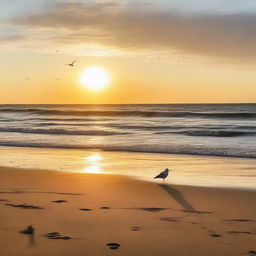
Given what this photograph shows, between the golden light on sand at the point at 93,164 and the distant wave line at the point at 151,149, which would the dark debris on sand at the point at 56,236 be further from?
the distant wave line at the point at 151,149

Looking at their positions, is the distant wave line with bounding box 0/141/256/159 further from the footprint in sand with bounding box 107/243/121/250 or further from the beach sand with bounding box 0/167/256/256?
the footprint in sand with bounding box 107/243/121/250

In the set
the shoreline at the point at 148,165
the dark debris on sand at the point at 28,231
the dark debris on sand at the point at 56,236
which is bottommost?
the dark debris on sand at the point at 56,236

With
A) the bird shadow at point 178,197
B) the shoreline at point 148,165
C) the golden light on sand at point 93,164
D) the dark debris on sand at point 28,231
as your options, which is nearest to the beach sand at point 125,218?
the bird shadow at point 178,197

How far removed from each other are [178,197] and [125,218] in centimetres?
182

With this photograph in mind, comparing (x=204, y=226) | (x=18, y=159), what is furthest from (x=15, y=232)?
(x=18, y=159)

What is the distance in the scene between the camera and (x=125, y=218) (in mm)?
6352

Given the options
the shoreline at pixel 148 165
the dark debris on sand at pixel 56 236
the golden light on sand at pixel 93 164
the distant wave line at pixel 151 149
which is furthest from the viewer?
the distant wave line at pixel 151 149

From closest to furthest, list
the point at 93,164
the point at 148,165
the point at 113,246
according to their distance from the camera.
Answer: the point at 113,246 < the point at 148,165 < the point at 93,164

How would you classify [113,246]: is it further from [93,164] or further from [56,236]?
[93,164]

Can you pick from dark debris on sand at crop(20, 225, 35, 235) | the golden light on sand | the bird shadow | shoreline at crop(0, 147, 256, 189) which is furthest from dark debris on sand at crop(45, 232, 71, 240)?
the golden light on sand

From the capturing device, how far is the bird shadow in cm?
716

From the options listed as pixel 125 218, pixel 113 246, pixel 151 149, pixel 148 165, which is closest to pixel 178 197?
pixel 125 218

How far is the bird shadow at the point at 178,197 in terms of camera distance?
7164 millimetres

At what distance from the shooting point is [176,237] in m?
5.54
